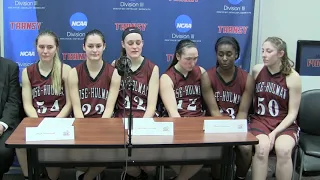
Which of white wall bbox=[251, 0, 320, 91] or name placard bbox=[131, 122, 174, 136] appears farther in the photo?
white wall bbox=[251, 0, 320, 91]

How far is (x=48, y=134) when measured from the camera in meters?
2.04

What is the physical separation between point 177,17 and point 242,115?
3.54 ft

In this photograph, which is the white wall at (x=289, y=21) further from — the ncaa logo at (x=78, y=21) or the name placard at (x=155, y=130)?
the name placard at (x=155, y=130)

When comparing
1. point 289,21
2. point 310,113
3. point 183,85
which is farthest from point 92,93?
point 289,21

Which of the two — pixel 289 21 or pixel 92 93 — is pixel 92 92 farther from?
pixel 289 21

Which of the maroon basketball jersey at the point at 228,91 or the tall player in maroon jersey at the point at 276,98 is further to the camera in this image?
the maroon basketball jersey at the point at 228,91

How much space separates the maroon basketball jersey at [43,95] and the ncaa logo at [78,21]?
568 millimetres

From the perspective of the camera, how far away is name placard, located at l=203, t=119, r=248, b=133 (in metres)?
2.25

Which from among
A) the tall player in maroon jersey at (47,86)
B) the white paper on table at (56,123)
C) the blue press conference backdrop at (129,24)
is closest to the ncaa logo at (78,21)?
the blue press conference backdrop at (129,24)

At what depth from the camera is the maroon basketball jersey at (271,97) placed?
9.55 ft

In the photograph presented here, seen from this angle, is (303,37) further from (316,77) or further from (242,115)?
(242,115)

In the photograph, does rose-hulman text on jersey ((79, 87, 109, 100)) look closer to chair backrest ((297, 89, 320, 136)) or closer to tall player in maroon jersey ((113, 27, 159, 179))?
tall player in maroon jersey ((113, 27, 159, 179))

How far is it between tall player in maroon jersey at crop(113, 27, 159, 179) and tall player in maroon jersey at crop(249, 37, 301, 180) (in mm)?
816

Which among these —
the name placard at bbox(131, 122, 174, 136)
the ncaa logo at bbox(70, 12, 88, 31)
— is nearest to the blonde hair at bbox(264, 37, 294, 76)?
the name placard at bbox(131, 122, 174, 136)
